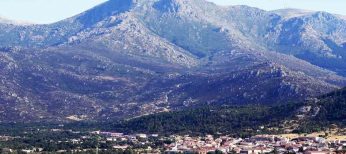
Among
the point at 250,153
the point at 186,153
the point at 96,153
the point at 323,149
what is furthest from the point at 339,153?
the point at 96,153

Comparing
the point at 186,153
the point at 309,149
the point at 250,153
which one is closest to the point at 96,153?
the point at 186,153

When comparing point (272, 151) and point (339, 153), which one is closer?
point (339, 153)

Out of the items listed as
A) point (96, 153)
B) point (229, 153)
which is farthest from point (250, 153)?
point (96, 153)

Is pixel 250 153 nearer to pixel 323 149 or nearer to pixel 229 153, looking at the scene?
pixel 229 153

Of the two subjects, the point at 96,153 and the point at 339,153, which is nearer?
the point at 339,153

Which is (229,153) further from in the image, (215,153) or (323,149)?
(323,149)

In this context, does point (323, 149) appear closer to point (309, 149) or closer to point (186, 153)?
point (309, 149)

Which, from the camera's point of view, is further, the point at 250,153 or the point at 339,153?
the point at 250,153
